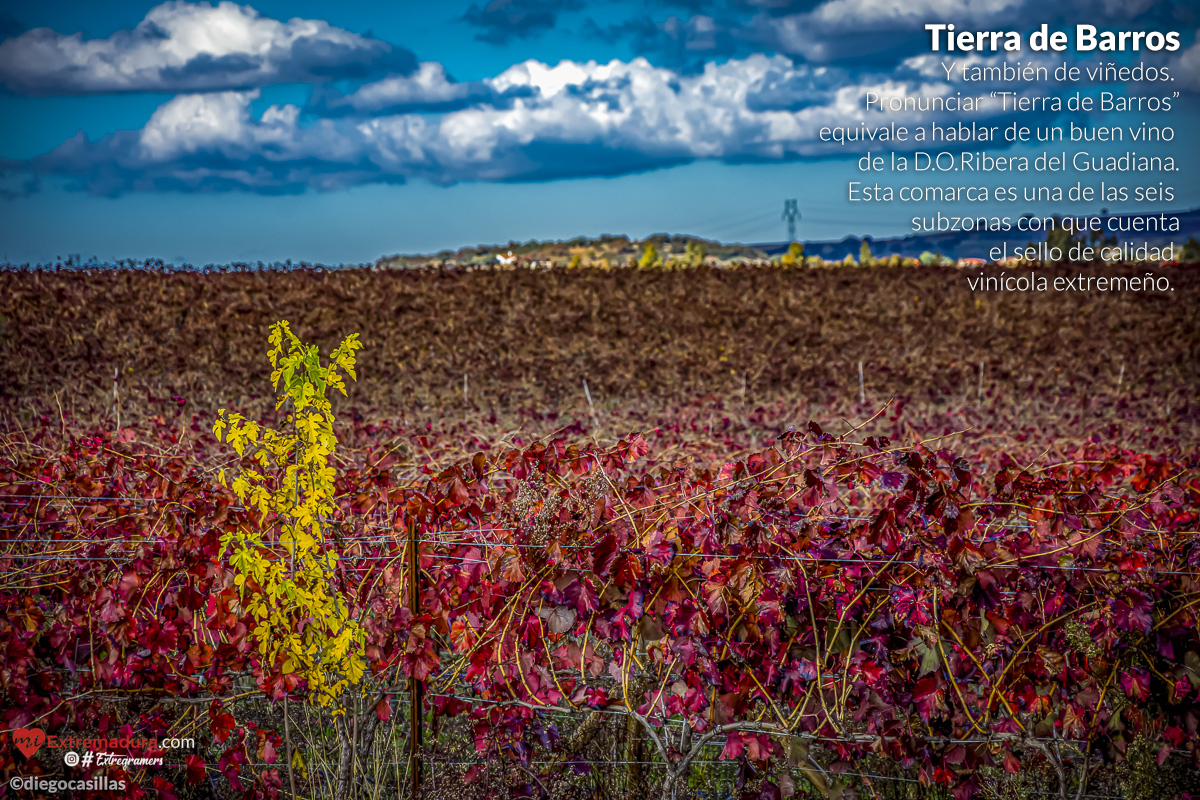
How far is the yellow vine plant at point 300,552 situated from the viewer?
9.95 feet

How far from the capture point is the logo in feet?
11.3

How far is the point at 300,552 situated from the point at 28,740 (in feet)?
4.85

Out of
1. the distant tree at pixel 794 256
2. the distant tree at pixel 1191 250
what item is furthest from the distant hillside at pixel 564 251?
the distant tree at pixel 1191 250

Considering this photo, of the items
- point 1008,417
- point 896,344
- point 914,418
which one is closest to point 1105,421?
point 1008,417

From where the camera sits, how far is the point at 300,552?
3.12m

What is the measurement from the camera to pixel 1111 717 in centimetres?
302

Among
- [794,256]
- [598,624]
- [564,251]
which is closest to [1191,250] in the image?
[794,256]

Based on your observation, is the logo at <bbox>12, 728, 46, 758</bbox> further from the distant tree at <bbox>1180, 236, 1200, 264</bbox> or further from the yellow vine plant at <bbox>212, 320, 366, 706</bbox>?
the distant tree at <bbox>1180, 236, 1200, 264</bbox>

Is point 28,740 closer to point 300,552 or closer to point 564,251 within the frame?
point 300,552

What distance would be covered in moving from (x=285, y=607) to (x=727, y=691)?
161cm

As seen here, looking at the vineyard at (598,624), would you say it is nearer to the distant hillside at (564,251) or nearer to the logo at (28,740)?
the logo at (28,740)

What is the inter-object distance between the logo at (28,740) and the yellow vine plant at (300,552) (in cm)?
111

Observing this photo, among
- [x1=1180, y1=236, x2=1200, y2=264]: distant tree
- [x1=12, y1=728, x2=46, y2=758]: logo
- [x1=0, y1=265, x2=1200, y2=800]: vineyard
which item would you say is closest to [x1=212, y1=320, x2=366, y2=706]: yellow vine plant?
[x1=0, y1=265, x2=1200, y2=800]: vineyard

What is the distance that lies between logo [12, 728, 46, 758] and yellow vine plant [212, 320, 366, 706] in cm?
111
